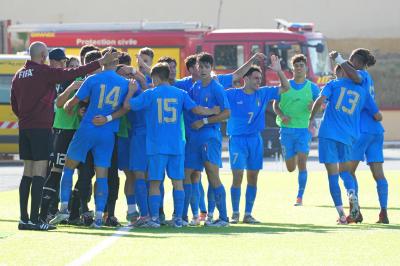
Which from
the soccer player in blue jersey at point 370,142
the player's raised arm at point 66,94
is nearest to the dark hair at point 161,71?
the player's raised arm at point 66,94

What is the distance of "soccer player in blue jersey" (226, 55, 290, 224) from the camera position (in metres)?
16.3

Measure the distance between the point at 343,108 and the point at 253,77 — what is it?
3.94 ft

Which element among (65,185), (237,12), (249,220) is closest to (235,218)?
(249,220)

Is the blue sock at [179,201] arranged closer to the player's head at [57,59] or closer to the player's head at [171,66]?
the player's head at [171,66]

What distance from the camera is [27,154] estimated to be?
14.9m

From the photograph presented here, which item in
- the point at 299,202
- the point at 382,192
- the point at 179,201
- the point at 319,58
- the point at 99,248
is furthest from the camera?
the point at 319,58

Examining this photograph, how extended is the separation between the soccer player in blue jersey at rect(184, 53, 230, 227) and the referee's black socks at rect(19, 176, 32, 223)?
6.14 feet

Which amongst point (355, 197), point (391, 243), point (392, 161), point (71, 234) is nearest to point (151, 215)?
point (71, 234)

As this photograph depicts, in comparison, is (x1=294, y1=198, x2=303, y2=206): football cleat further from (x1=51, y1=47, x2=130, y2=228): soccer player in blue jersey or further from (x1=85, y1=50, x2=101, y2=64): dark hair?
(x1=85, y1=50, x2=101, y2=64): dark hair

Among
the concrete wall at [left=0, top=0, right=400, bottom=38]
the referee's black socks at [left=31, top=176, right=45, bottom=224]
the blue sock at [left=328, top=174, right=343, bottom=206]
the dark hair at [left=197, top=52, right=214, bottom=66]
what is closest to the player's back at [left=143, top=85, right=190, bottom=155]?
the dark hair at [left=197, top=52, right=214, bottom=66]

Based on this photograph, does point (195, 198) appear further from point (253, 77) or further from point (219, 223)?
point (253, 77)

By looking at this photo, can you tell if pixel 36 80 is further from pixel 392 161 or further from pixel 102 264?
pixel 392 161

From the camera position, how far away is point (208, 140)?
15.4 metres

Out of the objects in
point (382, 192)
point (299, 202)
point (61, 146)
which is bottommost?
point (299, 202)
